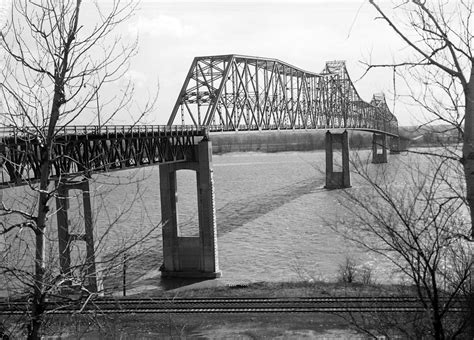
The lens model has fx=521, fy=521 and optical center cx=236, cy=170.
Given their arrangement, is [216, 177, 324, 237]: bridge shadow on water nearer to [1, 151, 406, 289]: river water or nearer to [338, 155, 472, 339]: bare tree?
[1, 151, 406, 289]: river water

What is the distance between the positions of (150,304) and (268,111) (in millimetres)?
56439

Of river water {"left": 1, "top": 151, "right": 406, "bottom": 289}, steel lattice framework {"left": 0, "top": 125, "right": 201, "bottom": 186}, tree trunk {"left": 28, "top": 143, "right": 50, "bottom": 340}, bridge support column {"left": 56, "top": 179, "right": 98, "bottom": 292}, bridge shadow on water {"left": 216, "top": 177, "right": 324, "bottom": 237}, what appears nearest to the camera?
tree trunk {"left": 28, "top": 143, "right": 50, "bottom": 340}

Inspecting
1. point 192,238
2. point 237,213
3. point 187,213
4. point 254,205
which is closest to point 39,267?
point 192,238

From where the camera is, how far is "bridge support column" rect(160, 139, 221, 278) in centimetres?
3362

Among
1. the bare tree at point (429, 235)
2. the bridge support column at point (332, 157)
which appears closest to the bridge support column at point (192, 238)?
the bare tree at point (429, 235)

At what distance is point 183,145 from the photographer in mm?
37781

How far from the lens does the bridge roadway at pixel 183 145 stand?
797cm

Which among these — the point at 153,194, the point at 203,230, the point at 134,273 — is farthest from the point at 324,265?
the point at 153,194

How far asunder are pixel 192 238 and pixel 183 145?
692cm

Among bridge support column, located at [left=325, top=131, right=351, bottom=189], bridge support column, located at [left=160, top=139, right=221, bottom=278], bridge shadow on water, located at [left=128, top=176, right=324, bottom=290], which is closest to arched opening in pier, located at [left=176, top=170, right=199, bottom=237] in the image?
bridge support column, located at [left=160, top=139, right=221, bottom=278]

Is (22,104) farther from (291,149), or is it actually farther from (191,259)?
(291,149)

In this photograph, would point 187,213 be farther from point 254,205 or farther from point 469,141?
→ point 469,141

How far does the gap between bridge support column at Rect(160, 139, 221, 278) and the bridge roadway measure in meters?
0.07

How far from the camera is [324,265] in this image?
29.6 m
